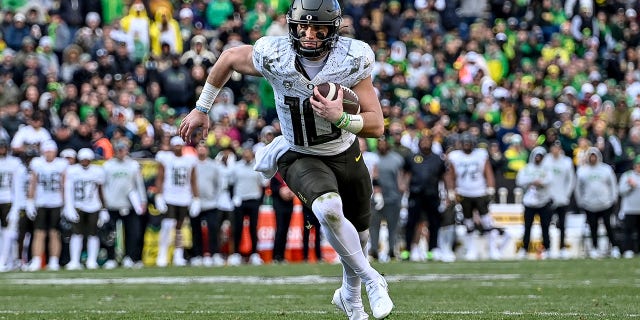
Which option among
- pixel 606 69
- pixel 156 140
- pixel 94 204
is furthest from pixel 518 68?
pixel 94 204

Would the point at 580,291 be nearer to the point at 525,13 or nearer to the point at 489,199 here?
the point at 489,199

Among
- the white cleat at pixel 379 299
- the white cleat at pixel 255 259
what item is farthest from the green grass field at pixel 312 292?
the white cleat at pixel 255 259

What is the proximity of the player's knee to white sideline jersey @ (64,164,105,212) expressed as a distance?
9.75m

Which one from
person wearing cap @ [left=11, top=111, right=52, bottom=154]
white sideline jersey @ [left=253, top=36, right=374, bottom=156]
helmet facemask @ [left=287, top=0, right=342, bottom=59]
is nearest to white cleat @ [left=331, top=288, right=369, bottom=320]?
white sideline jersey @ [left=253, top=36, right=374, bottom=156]

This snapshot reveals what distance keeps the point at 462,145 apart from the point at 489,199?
2.72ft

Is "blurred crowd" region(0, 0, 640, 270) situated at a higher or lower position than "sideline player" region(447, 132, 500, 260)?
higher

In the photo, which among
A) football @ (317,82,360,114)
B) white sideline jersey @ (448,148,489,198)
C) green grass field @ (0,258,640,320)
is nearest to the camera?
football @ (317,82,360,114)

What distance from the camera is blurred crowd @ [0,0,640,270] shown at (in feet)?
57.2

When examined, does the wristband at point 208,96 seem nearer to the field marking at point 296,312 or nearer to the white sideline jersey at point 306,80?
the white sideline jersey at point 306,80

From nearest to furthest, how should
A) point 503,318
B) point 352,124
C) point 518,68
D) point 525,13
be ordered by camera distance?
point 352,124 < point 503,318 < point 518,68 < point 525,13

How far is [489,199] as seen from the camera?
17156 mm

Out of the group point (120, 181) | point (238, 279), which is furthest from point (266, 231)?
point (238, 279)

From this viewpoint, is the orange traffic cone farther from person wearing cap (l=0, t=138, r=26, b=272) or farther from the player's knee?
the player's knee

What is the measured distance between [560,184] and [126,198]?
5.80 meters
